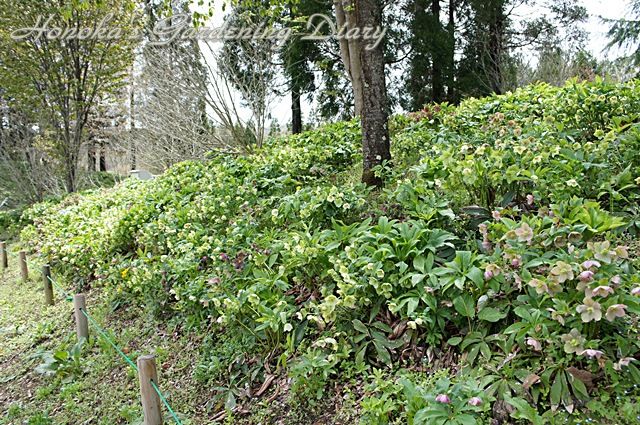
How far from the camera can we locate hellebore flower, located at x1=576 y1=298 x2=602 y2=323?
1.59 m

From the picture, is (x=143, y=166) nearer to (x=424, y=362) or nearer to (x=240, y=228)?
(x=240, y=228)

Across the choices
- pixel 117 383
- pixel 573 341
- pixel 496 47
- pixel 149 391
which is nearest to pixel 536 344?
pixel 573 341

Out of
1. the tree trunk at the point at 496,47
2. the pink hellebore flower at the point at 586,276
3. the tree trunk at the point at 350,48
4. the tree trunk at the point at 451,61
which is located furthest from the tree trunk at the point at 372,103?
the tree trunk at the point at 496,47

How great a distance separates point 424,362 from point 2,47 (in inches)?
418

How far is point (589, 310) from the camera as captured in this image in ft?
5.26

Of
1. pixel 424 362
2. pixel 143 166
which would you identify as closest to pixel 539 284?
pixel 424 362

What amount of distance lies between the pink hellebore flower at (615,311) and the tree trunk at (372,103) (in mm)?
2235

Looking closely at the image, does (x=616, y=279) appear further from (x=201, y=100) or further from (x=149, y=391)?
(x=201, y=100)

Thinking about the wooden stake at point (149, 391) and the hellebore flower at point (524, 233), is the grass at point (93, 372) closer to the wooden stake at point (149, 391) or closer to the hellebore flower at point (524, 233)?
the wooden stake at point (149, 391)

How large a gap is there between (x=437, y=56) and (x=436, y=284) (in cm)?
1003

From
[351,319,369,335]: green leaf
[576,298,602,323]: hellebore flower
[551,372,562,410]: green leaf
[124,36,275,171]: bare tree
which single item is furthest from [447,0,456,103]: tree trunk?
[551,372,562,410]: green leaf

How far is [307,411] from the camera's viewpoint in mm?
2182

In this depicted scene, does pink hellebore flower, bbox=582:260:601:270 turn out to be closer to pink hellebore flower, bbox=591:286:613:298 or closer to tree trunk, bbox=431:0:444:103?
pink hellebore flower, bbox=591:286:613:298

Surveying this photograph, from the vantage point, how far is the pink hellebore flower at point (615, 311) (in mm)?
1568
